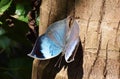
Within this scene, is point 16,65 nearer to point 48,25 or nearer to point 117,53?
point 48,25

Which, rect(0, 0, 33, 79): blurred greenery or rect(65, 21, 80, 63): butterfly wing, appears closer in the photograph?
rect(65, 21, 80, 63): butterfly wing

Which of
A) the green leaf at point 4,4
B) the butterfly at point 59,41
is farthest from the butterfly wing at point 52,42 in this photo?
the green leaf at point 4,4

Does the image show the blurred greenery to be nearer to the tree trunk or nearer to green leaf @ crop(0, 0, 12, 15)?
green leaf @ crop(0, 0, 12, 15)

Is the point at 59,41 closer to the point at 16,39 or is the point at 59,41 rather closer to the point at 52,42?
the point at 52,42

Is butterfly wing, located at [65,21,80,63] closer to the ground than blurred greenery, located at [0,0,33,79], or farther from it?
farther from it

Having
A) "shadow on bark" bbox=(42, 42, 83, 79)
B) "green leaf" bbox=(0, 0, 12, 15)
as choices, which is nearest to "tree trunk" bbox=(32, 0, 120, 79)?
"shadow on bark" bbox=(42, 42, 83, 79)

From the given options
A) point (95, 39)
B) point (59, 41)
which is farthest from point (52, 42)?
point (95, 39)

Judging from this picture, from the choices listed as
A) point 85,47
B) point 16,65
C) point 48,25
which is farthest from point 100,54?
point 16,65
